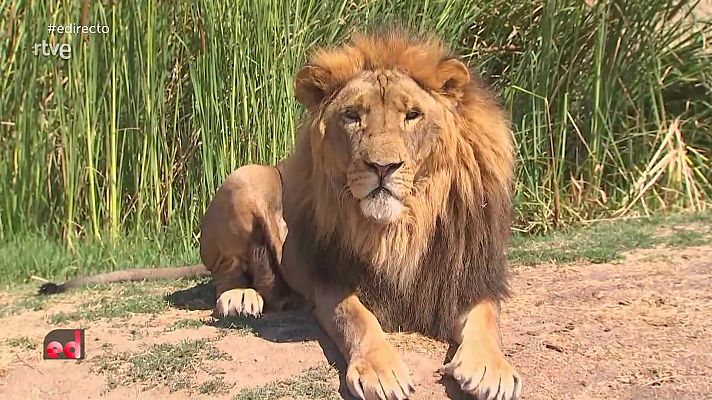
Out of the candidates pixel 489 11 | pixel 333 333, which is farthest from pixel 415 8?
pixel 333 333

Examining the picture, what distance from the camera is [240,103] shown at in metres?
6.32

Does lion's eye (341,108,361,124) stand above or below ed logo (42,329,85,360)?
above

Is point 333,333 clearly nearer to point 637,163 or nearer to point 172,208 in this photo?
point 172,208

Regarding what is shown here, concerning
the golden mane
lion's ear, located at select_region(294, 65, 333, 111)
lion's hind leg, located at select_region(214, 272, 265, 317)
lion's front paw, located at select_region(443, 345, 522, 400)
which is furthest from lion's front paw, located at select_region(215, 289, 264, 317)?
lion's front paw, located at select_region(443, 345, 522, 400)

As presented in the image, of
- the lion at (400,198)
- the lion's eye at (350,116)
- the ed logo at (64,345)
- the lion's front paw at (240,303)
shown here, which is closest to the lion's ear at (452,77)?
the lion at (400,198)

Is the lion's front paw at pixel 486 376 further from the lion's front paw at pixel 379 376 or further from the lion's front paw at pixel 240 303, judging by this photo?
the lion's front paw at pixel 240 303

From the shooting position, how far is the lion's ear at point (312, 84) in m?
3.87

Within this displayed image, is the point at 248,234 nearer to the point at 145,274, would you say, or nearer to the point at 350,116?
the point at 145,274

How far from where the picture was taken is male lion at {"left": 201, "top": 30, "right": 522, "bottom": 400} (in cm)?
358

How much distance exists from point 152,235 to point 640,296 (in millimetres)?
3448

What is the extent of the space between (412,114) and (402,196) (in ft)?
1.11

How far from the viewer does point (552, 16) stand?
6.82 meters

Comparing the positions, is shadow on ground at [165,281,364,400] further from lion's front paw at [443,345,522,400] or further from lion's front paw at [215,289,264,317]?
lion's front paw at [443,345,522,400]

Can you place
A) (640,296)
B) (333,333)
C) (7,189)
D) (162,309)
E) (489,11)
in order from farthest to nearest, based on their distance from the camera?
1. (489,11)
2. (7,189)
3. (162,309)
4. (640,296)
5. (333,333)
